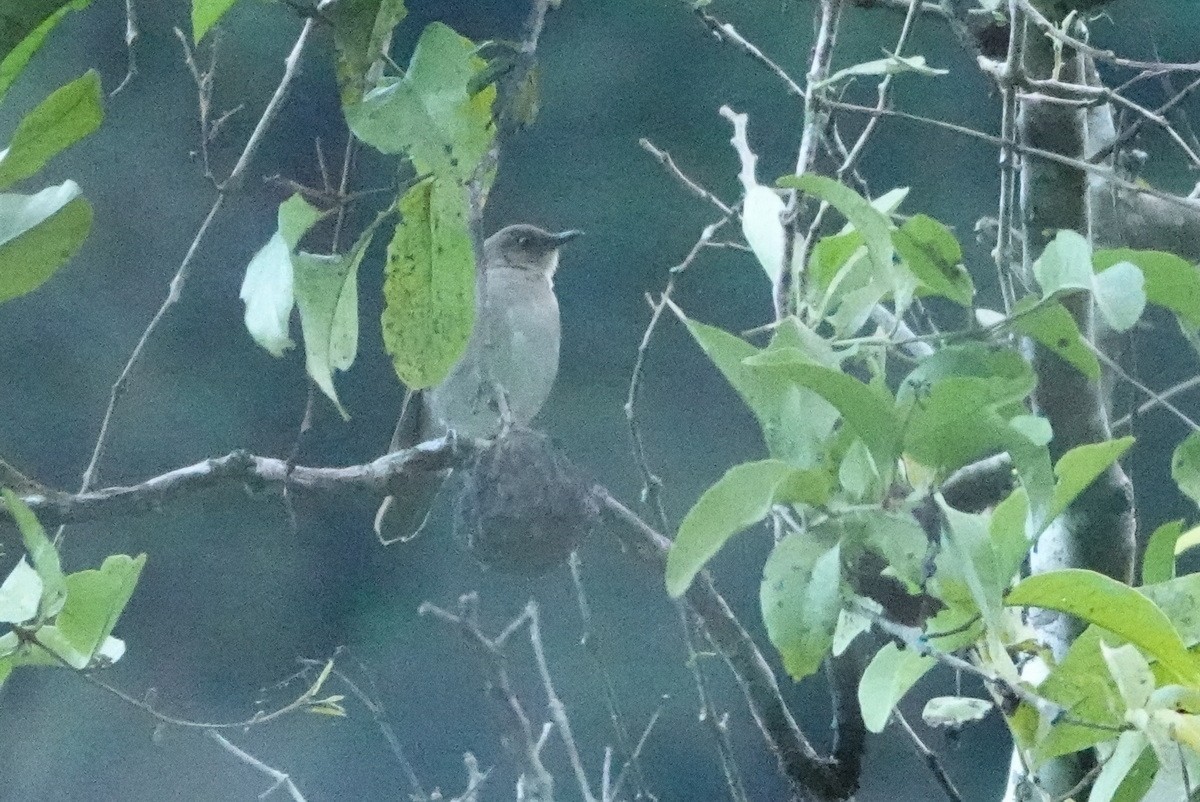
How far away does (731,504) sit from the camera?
35 centimetres

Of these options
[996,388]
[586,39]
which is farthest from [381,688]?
[996,388]

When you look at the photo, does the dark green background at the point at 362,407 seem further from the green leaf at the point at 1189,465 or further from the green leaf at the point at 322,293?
the green leaf at the point at 322,293

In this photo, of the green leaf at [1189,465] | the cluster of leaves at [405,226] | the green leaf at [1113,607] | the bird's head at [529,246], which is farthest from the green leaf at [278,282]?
the bird's head at [529,246]

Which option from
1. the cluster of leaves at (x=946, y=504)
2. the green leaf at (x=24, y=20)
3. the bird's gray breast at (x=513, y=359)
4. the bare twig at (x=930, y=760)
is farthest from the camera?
the bird's gray breast at (x=513, y=359)

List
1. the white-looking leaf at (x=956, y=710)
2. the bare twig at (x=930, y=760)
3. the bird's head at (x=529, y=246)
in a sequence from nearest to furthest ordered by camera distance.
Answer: the white-looking leaf at (x=956, y=710) < the bare twig at (x=930, y=760) < the bird's head at (x=529, y=246)

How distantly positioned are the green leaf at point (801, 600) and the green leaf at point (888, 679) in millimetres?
58

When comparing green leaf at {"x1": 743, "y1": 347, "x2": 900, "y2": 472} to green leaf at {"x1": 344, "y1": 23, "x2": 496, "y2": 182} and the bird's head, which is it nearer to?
green leaf at {"x1": 344, "y1": 23, "x2": 496, "y2": 182}

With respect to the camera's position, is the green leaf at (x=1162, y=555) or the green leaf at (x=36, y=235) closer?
the green leaf at (x=36, y=235)

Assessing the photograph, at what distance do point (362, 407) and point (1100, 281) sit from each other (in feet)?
1.75

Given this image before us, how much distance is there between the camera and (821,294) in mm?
452

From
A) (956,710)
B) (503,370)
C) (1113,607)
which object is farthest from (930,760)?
(503,370)

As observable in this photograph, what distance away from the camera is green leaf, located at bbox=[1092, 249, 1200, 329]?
1.32 ft

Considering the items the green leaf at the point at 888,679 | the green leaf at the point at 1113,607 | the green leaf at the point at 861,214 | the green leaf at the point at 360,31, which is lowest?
the green leaf at the point at 888,679

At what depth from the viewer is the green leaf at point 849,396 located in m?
0.34
